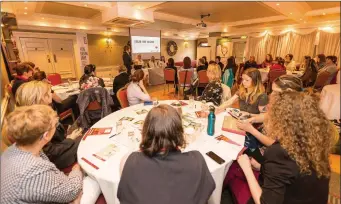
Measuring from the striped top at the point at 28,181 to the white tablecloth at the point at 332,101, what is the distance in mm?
1196

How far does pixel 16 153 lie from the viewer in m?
0.84

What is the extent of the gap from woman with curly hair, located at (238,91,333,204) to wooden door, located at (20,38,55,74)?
24.9 feet

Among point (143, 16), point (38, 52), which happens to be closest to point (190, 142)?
point (143, 16)

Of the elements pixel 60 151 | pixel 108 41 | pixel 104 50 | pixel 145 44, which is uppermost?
pixel 108 41

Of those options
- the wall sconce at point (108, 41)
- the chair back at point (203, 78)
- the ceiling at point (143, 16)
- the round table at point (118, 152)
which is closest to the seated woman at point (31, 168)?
the round table at point (118, 152)

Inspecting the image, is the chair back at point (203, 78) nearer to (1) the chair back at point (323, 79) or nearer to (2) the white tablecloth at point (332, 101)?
(1) the chair back at point (323, 79)

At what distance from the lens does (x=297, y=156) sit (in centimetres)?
80

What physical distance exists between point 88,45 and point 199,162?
7655 millimetres

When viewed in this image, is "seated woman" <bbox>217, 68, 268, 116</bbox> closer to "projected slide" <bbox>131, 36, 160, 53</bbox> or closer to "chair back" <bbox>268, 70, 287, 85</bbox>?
"chair back" <bbox>268, 70, 287, 85</bbox>

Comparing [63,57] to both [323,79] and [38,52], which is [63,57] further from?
[323,79]

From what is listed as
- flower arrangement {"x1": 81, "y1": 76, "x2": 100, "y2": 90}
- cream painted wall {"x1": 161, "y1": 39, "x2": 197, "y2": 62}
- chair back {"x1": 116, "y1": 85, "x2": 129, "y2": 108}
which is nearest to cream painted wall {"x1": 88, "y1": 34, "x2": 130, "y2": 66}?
cream painted wall {"x1": 161, "y1": 39, "x2": 197, "y2": 62}

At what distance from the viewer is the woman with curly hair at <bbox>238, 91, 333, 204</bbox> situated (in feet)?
2.52

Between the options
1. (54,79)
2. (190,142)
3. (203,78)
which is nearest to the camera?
(190,142)

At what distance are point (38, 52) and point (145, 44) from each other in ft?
12.5
